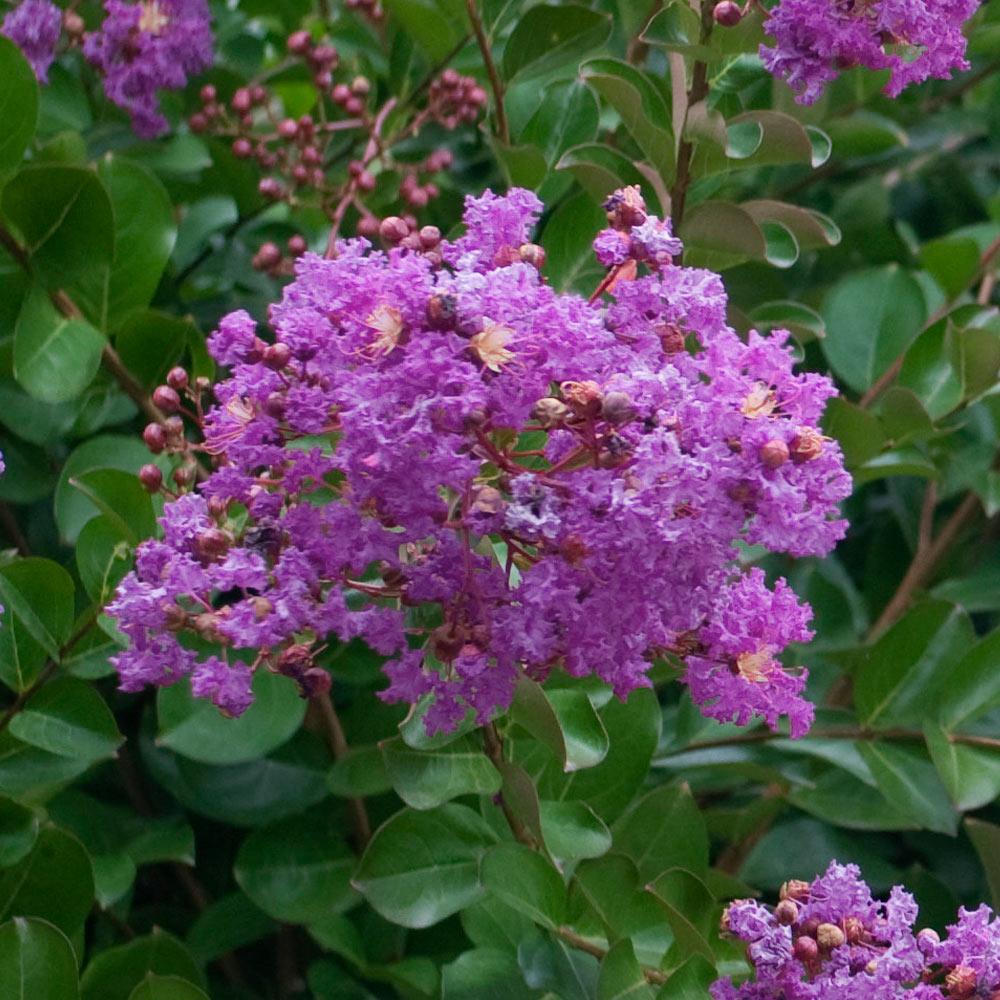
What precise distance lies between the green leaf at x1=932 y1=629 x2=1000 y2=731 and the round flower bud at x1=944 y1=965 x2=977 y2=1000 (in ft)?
1.31

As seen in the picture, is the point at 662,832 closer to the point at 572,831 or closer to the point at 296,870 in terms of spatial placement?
the point at 572,831

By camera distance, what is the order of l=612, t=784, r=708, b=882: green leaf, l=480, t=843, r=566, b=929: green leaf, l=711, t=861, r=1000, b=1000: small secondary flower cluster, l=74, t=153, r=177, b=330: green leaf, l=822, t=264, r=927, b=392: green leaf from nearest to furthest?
l=711, t=861, r=1000, b=1000: small secondary flower cluster
l=480, t=843, r=566, b=929: green leaf
l=612, t=784, r=708, b=882: green leaf
l=74, t=153, r=177, b=330: green leaf
l=822, t=264, r=927, b=392: green leaf

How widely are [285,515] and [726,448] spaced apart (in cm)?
28

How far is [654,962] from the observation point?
118 centimetres

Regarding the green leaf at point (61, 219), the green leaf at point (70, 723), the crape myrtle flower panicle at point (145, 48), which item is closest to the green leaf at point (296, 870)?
the green leaf at point (70, 723)

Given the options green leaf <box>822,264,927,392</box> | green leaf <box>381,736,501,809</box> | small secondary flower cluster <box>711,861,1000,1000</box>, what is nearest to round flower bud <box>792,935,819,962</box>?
small secondary flower cluster <box>711,861,1000,1000</box>

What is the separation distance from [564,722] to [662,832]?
232 millimetres

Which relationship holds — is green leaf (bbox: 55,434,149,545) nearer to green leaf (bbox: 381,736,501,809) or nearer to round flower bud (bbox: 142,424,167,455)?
round flower bud (bbox: 142,424,167,455)

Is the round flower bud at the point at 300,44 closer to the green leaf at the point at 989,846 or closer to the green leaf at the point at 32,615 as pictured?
the green leaf at the point at 32,615

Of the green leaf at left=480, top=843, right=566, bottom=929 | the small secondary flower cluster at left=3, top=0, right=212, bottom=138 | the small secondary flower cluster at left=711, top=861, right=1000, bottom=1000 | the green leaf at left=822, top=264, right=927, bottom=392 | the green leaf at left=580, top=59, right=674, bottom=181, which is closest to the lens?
the small secondary flower cluster at left=711, top=861, right=1000, bottom=1000

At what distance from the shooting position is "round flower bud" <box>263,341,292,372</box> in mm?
932

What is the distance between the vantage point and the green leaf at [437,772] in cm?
109

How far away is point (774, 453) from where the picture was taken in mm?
881

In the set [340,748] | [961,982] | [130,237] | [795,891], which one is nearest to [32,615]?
[340,748]
